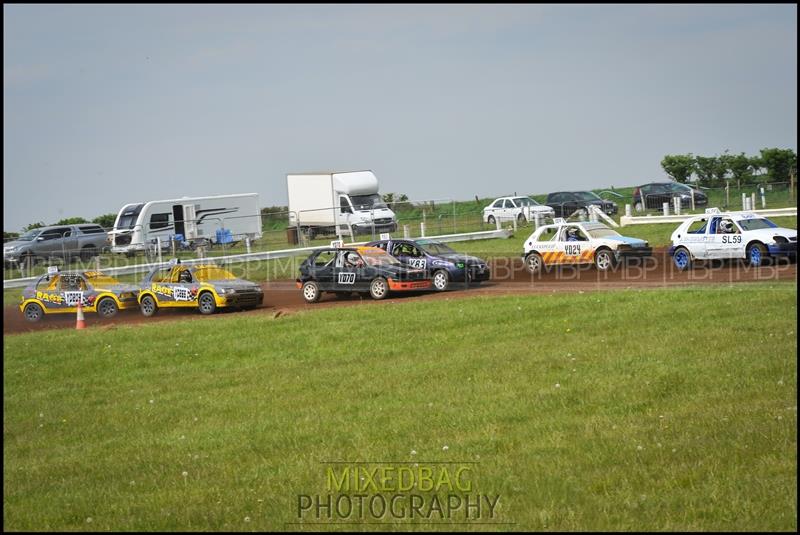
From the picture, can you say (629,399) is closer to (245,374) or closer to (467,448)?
(467,448)

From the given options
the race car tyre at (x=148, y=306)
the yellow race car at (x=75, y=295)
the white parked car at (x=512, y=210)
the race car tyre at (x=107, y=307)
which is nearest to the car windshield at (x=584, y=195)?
the white parked car at (x=512, y=210)

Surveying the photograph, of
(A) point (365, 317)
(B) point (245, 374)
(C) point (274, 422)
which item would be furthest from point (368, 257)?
(C) point (274, 422)

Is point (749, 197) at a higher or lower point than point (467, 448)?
higher

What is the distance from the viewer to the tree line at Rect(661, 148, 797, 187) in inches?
1941

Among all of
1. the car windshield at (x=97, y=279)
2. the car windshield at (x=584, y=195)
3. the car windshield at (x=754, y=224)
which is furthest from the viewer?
the car windshield at (x=584, y=195)

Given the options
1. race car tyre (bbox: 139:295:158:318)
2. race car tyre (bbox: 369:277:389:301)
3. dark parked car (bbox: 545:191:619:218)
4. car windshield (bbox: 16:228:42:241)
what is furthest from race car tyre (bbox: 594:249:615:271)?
car windshield (bbox: 16:228:42:241)

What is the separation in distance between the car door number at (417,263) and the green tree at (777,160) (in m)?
29.3

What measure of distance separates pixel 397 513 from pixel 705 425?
11.6 ft

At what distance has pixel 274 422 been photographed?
38.5ft

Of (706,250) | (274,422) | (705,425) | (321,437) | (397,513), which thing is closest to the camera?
(397,513)

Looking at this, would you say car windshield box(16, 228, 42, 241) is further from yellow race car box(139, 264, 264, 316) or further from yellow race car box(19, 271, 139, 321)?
yellow race car box(139, 264, 264, 316)

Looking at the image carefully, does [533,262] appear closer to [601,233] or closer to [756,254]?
[601,233]

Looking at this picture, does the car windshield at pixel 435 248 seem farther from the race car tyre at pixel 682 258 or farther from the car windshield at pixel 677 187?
the car windshield at pixel 677 187

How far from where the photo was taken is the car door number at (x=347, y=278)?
2539 cm
